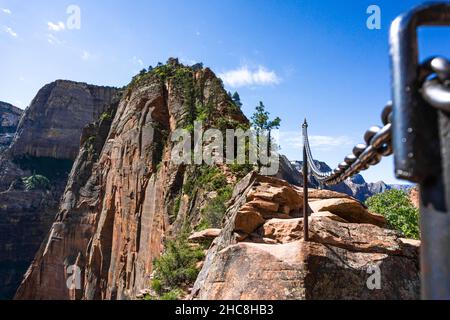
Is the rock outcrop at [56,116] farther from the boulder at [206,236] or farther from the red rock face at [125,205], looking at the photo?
the boulder at [206,236]

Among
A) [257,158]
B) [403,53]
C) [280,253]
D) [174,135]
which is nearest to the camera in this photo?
[403,53]

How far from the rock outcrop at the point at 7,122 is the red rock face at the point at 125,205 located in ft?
203

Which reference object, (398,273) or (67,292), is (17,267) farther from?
(398,273)

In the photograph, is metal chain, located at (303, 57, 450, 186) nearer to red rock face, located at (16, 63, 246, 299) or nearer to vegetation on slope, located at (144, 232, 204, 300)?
vegetation on slope, located at (144, 232, 204, 300)

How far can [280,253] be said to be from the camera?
5621 millimetres

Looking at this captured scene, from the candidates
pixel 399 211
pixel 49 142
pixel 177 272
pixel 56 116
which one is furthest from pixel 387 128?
pixel 49 142

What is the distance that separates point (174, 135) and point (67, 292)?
33742 mm

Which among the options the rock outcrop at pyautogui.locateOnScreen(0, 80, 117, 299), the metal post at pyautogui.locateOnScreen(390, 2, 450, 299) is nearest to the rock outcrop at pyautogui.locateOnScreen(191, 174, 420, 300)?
the metal post at pyautogui.locateOnScreen(390, 2, 450, 299)

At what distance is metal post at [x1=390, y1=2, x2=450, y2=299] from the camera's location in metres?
1.40

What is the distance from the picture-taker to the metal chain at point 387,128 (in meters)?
1.40

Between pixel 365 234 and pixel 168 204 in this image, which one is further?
pixel 168 204

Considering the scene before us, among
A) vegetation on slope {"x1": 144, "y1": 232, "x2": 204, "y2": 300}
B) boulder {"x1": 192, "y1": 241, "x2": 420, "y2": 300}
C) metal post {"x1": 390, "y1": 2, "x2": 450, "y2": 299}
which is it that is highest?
metal post {"x1": 390, "y1": 2, "x2": 450, "y2": 299}

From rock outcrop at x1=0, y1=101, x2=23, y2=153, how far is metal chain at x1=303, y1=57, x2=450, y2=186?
378ft

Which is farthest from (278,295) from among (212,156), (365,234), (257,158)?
(212,156)
